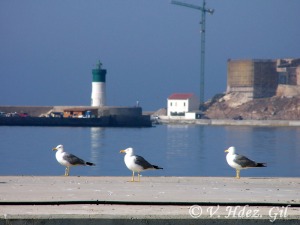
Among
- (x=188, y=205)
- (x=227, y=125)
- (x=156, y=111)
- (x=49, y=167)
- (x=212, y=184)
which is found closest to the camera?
(x=188, y=205)

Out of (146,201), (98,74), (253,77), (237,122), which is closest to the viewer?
(146,201)

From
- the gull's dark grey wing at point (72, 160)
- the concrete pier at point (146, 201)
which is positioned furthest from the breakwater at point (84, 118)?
the concrete pier at point (146, 201)

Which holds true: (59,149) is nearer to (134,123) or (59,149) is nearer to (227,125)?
(134,123)

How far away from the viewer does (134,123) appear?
330 feet

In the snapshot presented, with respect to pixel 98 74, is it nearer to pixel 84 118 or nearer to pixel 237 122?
pixel 84 118

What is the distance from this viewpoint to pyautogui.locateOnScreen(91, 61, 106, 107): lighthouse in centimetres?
9219

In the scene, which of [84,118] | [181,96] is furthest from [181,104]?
[84,118]

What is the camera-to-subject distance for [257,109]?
136 meters

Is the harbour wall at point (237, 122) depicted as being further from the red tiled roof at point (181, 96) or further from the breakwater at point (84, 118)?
the breakwater at point (84, 118)

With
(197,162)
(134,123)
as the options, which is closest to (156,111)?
(134,123)

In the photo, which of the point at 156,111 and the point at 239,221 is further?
the point at 156,111

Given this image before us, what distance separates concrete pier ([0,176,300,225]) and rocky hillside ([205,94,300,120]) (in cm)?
12338

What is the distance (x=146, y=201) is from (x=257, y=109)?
418 ft

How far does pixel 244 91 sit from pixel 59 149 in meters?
123
